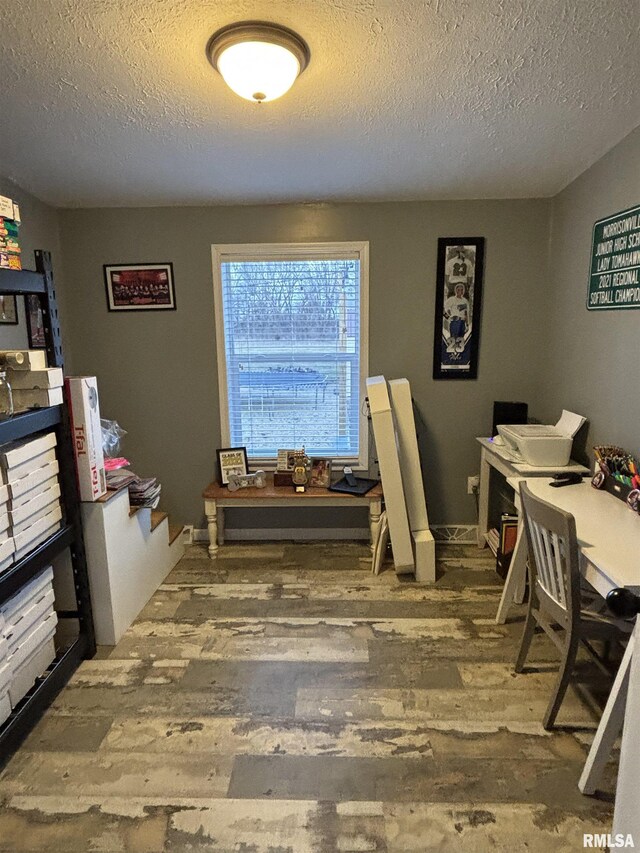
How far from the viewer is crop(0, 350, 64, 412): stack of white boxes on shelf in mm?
1844

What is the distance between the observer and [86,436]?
2092 millimetres

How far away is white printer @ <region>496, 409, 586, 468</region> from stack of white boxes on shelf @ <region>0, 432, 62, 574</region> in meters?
2.24

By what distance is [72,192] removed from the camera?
2785 mm

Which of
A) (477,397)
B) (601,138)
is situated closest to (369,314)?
(477,397)

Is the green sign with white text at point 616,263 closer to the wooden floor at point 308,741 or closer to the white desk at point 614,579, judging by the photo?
the white desk at point 614,579

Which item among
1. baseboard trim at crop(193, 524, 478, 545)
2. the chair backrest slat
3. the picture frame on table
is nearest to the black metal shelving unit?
baseboard trim at crop(193, 524, 478, 545)

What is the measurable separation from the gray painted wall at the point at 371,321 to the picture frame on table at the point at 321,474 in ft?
2.29

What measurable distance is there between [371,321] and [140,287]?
1531mm

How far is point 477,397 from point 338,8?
2.34 m

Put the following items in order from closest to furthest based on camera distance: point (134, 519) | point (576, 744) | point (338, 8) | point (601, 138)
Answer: point (338, 8), point (576, 744), point (601, 138), point (134, 519)

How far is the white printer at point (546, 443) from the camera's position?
97.7 inches

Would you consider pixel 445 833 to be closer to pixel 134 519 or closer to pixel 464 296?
pixel 134 519

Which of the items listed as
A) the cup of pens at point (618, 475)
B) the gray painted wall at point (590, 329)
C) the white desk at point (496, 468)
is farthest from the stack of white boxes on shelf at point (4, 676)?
the gray painted wall at point (590, 329)

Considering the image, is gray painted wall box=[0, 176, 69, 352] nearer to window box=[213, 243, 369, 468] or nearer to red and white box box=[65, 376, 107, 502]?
red and white box box=[65, 376, 107, 502]
